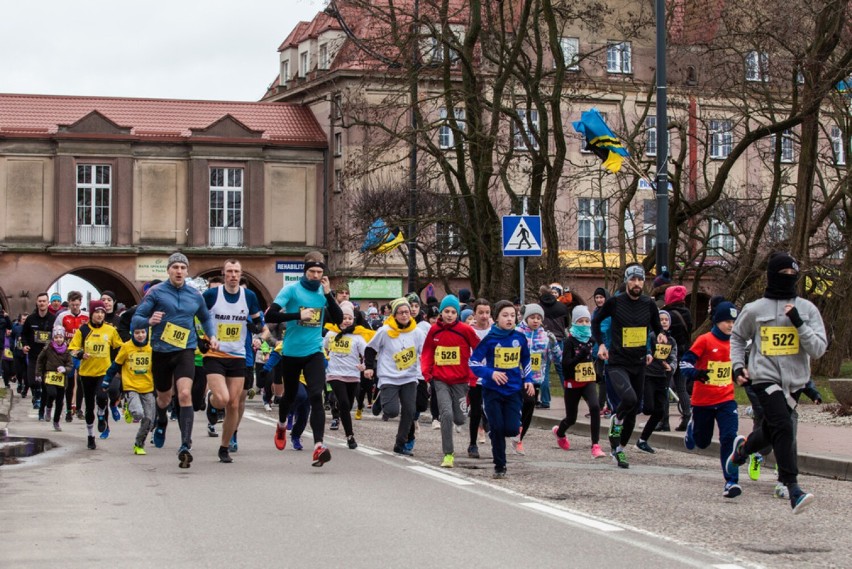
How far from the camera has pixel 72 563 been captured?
8703mm

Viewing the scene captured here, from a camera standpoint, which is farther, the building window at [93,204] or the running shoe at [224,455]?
the building window at [93,204]

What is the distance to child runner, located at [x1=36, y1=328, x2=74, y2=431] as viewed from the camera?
2130 cm

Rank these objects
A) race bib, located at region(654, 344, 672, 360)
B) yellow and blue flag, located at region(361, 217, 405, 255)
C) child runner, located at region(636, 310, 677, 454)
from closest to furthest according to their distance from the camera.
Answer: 1. child runner, located at region(636, 310, 677, 454)
2. race bib, located at region(654, 344, 672, 360)
3. yellow and blue flag, located at region(361, 217, 405, 255)

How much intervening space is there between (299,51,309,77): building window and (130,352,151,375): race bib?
54817 millimetres

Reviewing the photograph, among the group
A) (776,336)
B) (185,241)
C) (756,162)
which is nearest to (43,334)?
(776,336)

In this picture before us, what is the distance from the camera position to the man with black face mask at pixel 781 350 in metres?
11.3

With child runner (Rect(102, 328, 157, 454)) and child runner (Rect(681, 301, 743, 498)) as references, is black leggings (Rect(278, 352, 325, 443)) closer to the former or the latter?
child runner (Rect(102, 328, 157, 454))

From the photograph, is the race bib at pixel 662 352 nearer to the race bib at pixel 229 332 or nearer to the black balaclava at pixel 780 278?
the race bib at pixel 229 332

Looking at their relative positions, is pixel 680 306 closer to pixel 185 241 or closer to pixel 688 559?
pixel 688 559

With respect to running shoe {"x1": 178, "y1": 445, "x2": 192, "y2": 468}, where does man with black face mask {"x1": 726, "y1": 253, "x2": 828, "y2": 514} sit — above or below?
above

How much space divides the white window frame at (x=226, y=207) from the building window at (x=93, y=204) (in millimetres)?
4265

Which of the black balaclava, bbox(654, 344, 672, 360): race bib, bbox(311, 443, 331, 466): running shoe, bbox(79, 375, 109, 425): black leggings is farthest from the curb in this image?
bbox(79, 375, 109, 425): black leggings

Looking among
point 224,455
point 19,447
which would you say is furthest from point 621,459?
point 19,447

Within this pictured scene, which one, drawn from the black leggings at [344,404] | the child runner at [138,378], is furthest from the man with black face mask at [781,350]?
the child runner at [138,378]
